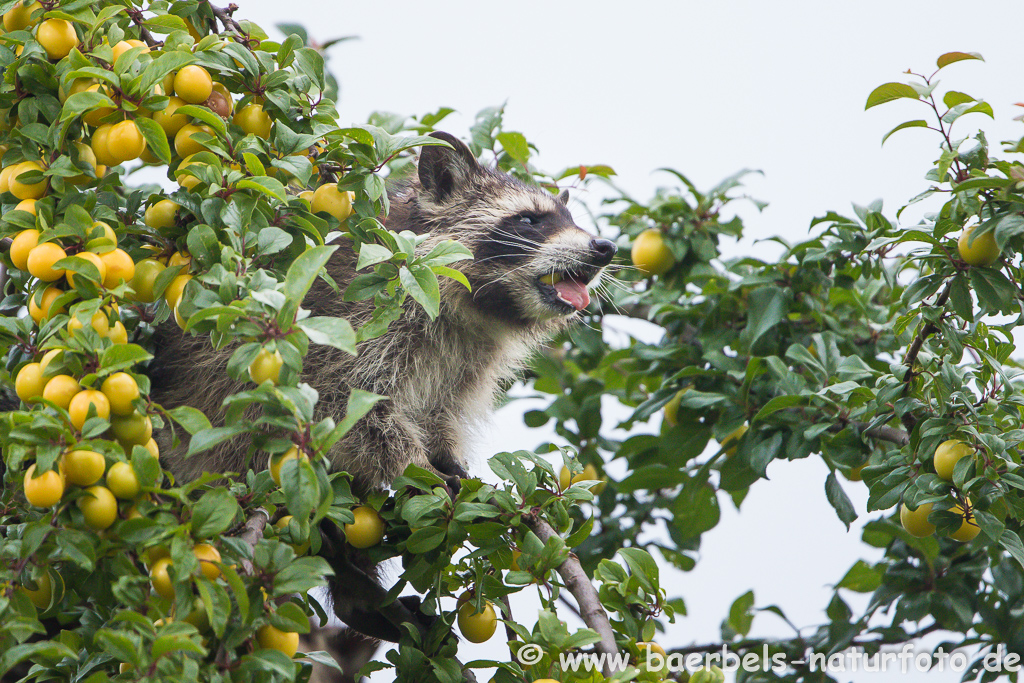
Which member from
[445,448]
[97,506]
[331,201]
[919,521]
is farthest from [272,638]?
[919,521]

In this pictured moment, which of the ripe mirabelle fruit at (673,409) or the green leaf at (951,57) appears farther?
the ripe mirabelle fruit at (673,409)

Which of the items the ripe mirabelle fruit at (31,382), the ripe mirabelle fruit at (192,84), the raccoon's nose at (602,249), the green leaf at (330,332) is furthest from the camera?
the raccoon's nose at (602,249)

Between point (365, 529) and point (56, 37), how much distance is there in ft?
2.33

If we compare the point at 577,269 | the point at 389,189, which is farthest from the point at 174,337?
the point at 577,269

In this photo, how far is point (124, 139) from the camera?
91 centimetres

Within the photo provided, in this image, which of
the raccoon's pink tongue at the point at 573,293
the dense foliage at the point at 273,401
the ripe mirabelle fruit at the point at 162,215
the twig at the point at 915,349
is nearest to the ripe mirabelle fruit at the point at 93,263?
the dense foliage at the point at 273,401

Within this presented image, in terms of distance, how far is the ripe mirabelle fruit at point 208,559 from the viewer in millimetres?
753

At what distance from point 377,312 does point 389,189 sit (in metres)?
0.94

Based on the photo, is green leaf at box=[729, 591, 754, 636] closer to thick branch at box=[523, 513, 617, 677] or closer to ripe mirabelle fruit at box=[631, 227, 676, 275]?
ripe mirabelle fruit at box=[631, 227, 676, 275]

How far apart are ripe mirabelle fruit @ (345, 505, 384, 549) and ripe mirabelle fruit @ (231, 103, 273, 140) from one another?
1.69ft

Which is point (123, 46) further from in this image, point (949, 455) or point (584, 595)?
point (949, 455)

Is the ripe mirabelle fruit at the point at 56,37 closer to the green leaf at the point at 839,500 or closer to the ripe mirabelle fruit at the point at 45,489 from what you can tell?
the ripe mirabelle fruit at the point at 45,489

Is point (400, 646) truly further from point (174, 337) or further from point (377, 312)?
point (174, 337)

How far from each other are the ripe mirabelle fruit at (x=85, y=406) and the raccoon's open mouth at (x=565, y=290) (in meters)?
0.94
